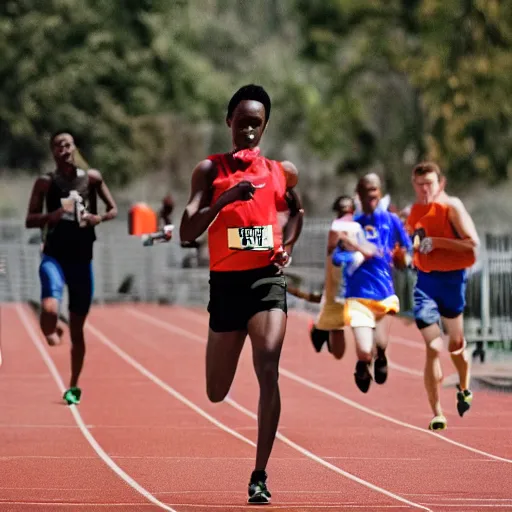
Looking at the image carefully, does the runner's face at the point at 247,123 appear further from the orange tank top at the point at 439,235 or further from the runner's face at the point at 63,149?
the runner's face at the point at 63,149

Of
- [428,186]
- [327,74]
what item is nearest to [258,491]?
[428,186]

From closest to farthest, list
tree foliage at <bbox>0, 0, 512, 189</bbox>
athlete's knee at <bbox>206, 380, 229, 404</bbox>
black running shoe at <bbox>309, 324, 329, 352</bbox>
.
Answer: athlete's knee at <bbox>206, 380, 229, 404</bbox>, black running shoe at <bbox>309, 324, 329, 352</bbox>, tree foliage at <bbox>0, 0, 512, 189</bbox>

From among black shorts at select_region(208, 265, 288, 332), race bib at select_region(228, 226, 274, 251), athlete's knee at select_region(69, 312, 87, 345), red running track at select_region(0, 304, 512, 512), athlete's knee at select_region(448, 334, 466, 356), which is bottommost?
red running track at select_region(0, 304, 512, 512)

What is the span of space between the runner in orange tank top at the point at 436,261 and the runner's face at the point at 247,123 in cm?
330

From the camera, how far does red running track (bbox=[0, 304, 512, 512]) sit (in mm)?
8703

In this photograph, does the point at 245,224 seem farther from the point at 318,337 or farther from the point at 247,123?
the point at 318,337

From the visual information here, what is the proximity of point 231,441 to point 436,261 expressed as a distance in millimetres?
1821

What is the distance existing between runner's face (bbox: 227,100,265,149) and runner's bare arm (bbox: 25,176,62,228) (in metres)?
4.48

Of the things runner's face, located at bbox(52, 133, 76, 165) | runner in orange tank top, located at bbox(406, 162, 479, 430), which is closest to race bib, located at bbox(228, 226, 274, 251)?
runner in orange tank top, located at bbox(406, 162, 479, 430)

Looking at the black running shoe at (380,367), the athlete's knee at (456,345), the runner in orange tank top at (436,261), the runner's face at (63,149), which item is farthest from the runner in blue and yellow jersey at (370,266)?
the runner's face at (63,149)

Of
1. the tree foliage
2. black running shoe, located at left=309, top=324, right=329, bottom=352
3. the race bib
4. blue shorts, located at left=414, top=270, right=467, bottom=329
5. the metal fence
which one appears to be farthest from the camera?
the tree foliage

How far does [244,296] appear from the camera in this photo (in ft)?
28.3

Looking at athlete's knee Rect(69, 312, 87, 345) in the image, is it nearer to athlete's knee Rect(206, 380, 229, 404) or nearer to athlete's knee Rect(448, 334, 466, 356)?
athlete's knee Rect(448, 334, 466, 356)

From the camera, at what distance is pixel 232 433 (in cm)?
1206
